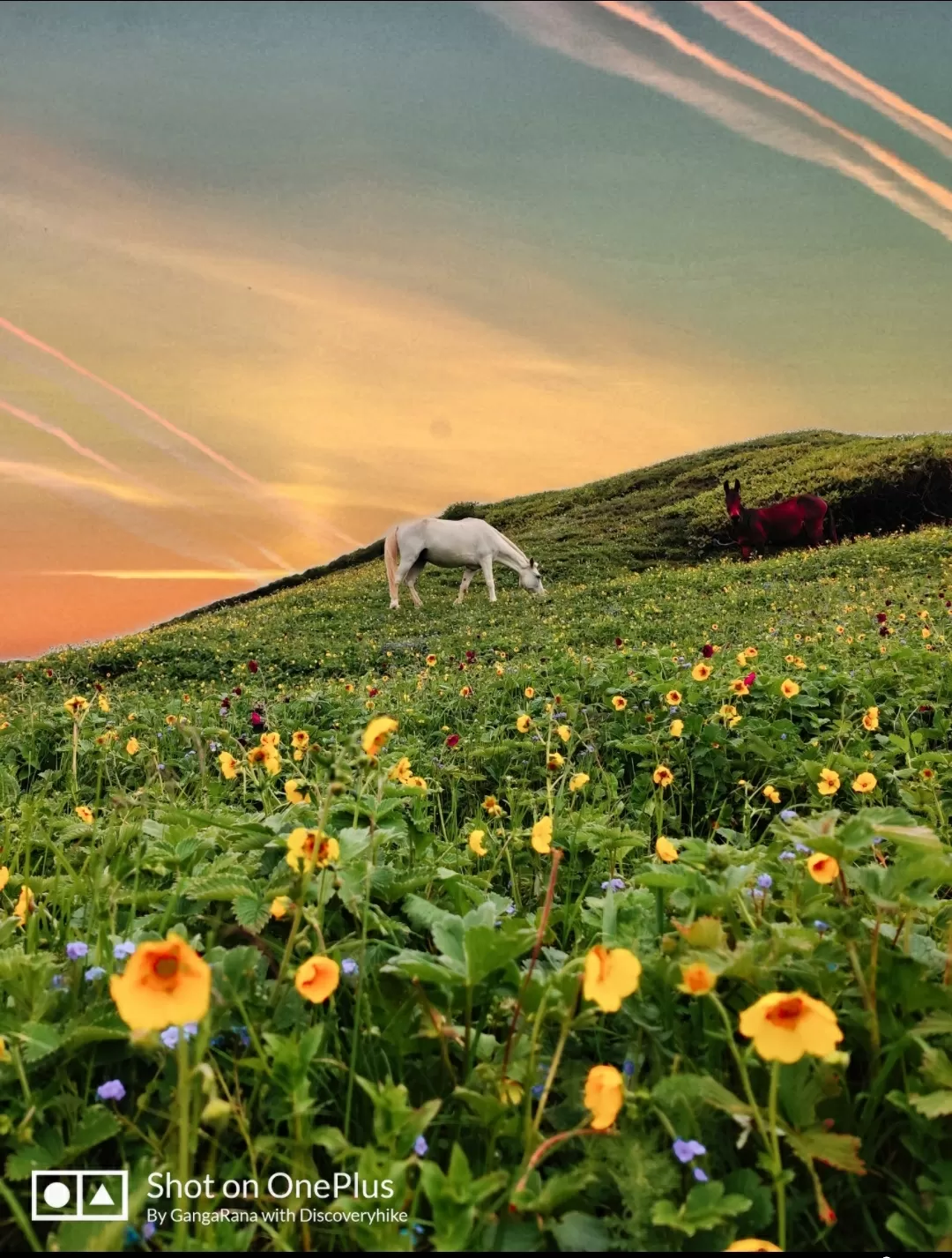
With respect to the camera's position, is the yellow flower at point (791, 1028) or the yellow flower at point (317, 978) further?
the yellow flower at point (317, 978)

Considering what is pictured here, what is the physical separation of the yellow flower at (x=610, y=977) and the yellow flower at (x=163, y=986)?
0.54m

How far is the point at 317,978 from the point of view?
1473 mm

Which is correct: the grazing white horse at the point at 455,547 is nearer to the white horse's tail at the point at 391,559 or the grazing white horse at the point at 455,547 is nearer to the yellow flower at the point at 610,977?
the white horse's tail at the point at 391,559

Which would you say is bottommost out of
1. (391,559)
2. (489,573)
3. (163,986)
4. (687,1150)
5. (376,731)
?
(687,1150)

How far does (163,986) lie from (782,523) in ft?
85.5

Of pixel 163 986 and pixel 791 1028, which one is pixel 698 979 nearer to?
pixel 791 1028

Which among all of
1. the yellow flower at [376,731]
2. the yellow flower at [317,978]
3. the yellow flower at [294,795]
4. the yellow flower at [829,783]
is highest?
the yellow flower at [376,731]

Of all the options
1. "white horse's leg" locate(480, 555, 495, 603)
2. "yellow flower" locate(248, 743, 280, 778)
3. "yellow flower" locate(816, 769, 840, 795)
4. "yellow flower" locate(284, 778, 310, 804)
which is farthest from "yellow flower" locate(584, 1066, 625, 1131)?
"white horse's leg" locate(480, 555, 495, 603)

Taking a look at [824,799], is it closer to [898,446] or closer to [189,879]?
[189,879]

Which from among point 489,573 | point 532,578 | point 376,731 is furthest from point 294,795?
point 532,578

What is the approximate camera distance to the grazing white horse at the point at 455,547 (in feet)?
70.3

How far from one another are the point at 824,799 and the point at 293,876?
295 cm

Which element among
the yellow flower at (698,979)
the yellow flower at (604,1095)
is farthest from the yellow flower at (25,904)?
the yellow flower at (698,979)

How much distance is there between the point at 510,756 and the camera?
17.0 feet
